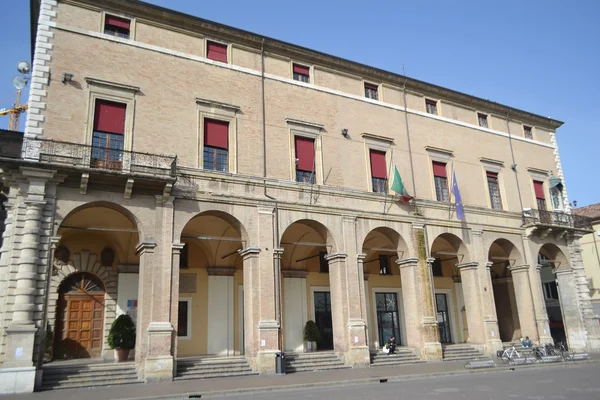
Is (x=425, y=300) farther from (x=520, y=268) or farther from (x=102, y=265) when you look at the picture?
(x=102, y=265)

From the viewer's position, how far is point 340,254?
21.2 metres

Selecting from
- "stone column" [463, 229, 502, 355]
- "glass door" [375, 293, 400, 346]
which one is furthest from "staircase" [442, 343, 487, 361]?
"glass door" [375, 293, 400, 346]

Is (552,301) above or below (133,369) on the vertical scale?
above

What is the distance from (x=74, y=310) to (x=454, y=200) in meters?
18.9

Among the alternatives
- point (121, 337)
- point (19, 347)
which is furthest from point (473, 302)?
point (19, 347)

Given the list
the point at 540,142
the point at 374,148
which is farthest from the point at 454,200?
the point at 540,142

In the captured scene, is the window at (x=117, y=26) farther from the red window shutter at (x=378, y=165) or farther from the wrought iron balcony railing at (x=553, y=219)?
the wrought iron balcony railing at (x=553, y=219)

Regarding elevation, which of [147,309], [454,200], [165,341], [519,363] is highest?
[454,200]

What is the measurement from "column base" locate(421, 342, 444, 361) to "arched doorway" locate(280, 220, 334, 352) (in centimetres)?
527

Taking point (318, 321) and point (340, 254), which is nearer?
point (340, 254)

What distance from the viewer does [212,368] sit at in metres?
17.5

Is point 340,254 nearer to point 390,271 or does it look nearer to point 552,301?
point 390,271

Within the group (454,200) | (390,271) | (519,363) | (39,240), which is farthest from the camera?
(390,271)

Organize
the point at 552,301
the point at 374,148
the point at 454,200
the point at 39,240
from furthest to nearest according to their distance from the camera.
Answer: the point at 552,301, the point at 454,200, the point at 374,148, the point at 39,240
